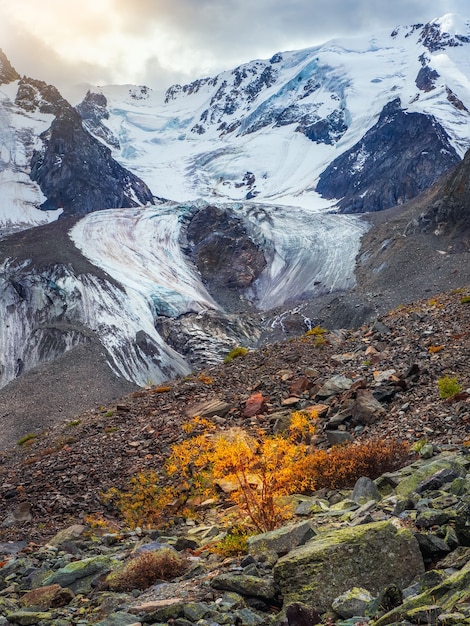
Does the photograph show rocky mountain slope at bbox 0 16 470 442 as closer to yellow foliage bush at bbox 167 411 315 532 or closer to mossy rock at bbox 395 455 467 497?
yellow foliage bush at bbox 167 411 315 532

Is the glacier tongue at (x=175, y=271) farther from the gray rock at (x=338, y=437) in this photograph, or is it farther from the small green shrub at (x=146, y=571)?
the small green shrub at (x=146, y=571)

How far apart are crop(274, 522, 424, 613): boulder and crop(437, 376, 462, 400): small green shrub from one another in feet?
22.9

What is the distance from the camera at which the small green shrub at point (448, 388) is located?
13156 millimetres

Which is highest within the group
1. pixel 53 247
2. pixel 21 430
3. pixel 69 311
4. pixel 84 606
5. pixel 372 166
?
pixel 372 166

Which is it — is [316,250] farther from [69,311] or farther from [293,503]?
[293,503]

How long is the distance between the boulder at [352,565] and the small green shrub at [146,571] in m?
2.17

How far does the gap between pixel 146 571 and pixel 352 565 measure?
10.5 ft

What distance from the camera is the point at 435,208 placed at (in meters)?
69.2

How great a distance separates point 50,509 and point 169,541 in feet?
15.1

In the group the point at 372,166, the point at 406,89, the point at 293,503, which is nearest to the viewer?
the point at 293,503

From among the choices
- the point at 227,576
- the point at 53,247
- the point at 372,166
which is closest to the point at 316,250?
the point at 53,247

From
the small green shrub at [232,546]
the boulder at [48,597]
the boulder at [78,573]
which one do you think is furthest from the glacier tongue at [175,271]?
the boulder at [48,597]

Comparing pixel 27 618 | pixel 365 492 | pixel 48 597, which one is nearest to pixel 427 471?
pixel 365 492

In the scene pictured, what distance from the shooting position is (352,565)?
6.52 meters
